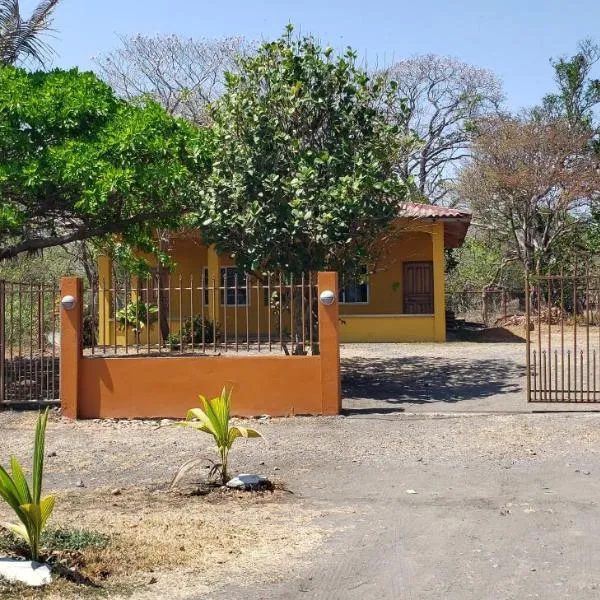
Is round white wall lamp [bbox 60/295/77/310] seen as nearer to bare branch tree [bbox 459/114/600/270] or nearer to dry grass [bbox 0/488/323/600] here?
dry grass [bbox 0/488/323/600]

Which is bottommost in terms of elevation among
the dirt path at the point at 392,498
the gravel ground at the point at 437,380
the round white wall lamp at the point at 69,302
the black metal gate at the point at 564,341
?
the dirt path at the point at 392,498

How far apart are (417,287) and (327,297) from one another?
14.0 meters

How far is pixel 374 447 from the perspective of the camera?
9.13 metres

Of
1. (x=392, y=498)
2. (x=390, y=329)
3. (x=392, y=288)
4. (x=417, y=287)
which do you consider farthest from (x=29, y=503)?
(x=417, y=287)

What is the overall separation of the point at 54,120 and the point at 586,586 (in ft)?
31.5

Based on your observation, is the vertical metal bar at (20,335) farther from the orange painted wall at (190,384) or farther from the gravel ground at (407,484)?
the orange painted wall at (190,384)

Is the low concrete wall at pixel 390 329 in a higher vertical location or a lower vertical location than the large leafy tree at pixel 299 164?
lower

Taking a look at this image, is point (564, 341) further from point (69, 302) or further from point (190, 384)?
point (69, 302)

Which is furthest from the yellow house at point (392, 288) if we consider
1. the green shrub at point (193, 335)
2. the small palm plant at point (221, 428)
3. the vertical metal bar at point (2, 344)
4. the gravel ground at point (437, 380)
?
the small palm plant at point (221, 428)

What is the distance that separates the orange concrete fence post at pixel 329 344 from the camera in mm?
10719

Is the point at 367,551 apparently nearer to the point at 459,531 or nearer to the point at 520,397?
the point at 459,531

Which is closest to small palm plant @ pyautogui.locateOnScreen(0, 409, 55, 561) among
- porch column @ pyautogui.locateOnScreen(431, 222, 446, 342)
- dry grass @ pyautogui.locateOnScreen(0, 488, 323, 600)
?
dry grass @ pyautogui.locateOnScreen(0, 488, 323, 600)

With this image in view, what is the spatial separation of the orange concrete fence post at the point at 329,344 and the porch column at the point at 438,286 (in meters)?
12.1

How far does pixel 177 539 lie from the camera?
5.62m
